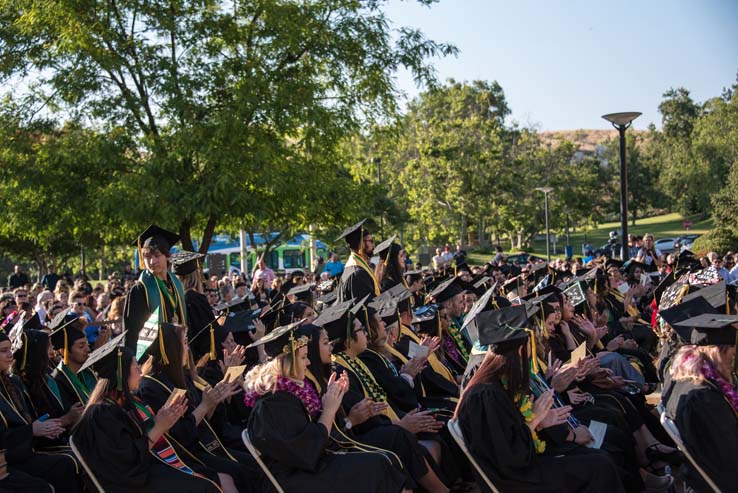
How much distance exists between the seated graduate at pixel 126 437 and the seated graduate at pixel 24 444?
79cm

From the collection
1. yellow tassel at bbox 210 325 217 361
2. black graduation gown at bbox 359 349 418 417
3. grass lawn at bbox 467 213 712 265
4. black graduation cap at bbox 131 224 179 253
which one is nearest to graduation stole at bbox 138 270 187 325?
black graduation cap at bbox 131 224 179 253

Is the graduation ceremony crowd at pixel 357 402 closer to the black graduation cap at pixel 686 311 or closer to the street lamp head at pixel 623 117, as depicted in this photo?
the black graduation cap at pixel 686 311

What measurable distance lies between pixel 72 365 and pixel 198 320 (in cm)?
132

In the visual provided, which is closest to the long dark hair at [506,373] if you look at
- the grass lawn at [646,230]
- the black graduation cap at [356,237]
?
the black graduation cap at [356,237]

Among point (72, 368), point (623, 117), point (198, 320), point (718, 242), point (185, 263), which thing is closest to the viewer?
point (72, 368)

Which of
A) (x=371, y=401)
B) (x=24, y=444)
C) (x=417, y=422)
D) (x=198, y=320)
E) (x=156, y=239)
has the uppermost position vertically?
(x=156, y=239)

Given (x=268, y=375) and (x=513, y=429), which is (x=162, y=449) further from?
(x=513, y=429)

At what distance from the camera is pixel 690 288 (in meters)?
8.57

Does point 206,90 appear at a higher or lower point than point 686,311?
higher

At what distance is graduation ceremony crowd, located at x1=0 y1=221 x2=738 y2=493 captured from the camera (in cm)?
461

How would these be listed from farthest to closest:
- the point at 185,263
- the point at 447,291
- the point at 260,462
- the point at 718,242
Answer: the point at 718,242, the point at 447,291, the point at 185,263, the point at 260,462

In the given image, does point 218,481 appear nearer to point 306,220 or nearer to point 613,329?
point 613,329

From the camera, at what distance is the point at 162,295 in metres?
6.84

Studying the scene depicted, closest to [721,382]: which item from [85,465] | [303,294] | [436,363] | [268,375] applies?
[268,375]
